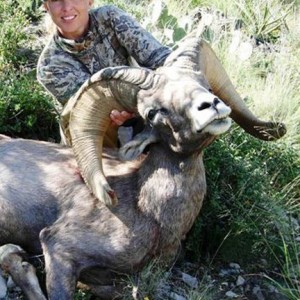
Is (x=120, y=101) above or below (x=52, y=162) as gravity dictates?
above

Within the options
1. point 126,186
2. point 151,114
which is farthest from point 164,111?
point 126,186

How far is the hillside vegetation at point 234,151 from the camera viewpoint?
591cm

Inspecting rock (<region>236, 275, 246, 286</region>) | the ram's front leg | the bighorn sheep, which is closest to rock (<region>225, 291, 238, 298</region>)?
rock (<region>236, 275, 246, 286</region>)

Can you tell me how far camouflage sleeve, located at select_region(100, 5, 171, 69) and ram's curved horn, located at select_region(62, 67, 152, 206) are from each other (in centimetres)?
126

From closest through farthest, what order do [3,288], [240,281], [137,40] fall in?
[3,288], [240,281], [137,40]

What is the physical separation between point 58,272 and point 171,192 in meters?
0.97

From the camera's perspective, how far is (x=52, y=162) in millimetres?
5672

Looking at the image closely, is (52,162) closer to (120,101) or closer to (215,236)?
(120,101)

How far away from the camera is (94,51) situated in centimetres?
654

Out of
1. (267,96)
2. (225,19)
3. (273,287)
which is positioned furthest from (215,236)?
(225,19)

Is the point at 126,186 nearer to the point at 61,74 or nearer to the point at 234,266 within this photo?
the point at 234,266

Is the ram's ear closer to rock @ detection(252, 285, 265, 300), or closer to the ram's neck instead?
the ram's neck

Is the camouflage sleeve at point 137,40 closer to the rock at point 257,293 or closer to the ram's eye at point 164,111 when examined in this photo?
the ram's eye at point 164,111

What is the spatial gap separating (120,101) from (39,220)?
1.13 metres
